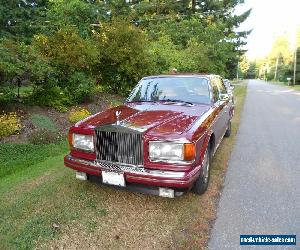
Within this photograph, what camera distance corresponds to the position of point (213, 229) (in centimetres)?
384

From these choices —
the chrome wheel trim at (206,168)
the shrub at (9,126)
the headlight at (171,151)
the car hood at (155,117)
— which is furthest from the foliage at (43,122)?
the headlight at (171,151)

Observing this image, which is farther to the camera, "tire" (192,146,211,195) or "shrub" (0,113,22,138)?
"shrub" (0,113,22,138)

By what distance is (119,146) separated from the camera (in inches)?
157

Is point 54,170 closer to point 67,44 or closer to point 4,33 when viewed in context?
point 67,44

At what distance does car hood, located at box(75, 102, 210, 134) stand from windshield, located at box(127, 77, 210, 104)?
0.25 metres

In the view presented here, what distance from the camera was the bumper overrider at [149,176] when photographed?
3746mm

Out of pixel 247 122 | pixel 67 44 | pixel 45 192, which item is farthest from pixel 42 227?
pixel 247 122

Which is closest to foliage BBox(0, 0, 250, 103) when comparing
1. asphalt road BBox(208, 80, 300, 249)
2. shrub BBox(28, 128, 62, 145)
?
shrub BBox(28, 128, 62, 145)

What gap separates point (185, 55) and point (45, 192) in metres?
16.2

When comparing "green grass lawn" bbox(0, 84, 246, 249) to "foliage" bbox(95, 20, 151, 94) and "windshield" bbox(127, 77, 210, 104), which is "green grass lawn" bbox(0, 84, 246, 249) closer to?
"windshield" bbox(127, 77, 210, 104)

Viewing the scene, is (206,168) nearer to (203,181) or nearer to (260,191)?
(203,181)

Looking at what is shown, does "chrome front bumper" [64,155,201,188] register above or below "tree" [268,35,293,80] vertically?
below

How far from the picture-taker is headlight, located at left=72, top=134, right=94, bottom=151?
4.23m

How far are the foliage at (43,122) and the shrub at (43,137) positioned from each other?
31cm
